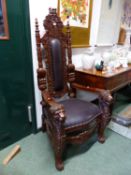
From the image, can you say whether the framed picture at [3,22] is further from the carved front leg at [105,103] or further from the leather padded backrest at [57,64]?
the carved front leg at [105,103]

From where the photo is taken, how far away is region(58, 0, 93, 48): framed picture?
1698mm

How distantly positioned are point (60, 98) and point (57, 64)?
43 centimetres

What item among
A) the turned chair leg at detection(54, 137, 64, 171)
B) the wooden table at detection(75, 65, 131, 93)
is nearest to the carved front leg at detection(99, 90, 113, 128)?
the wooden table at detection(75, 65, 131, 93)

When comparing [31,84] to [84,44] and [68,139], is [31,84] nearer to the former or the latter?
[68,139]

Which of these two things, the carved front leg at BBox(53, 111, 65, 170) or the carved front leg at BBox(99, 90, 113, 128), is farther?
the carved front leg at BBox(99, 90, 113, 128)

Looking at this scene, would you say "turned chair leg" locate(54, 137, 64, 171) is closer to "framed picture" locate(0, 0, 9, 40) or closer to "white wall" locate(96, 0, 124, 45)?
"framed picture" locate(0, 0, 9, 40)

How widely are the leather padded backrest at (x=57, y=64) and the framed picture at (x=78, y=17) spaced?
0.39m

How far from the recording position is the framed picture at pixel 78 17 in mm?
1698

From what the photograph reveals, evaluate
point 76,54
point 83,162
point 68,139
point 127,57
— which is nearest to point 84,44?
point 76,54

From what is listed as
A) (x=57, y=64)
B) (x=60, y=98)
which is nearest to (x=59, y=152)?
(x=60, y=98)

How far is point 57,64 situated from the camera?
5.15 ft

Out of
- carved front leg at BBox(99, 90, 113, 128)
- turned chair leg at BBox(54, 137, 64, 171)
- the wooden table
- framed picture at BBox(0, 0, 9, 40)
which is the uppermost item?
framed picture at BBox(0, 0, 9, 40)

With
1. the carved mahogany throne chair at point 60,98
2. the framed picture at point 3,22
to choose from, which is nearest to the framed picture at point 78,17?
the carved mahogany throne chair at point 60,98

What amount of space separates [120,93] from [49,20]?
2.21 meters
